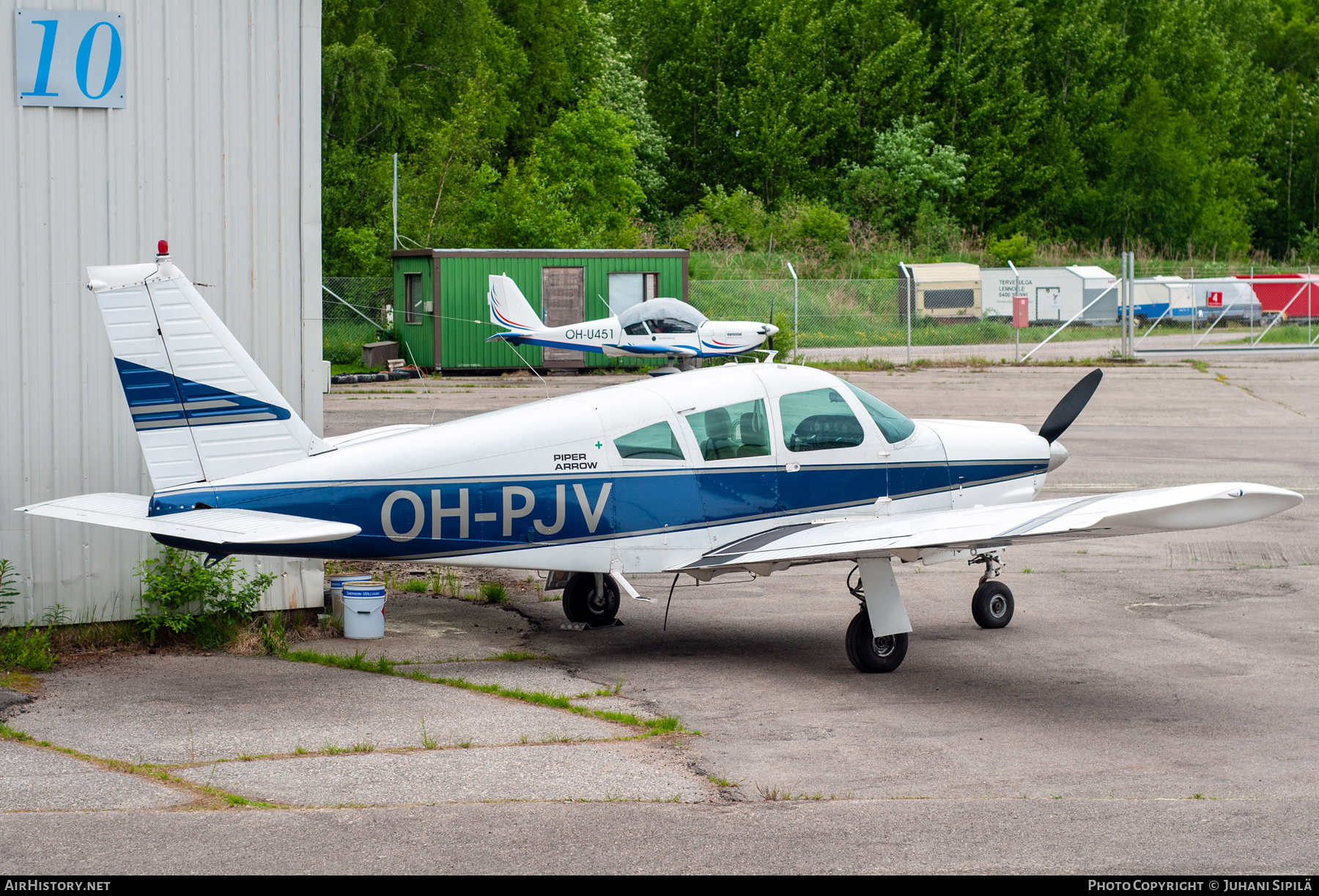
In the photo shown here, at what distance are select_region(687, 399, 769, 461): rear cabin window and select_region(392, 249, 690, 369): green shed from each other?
24.5 meters

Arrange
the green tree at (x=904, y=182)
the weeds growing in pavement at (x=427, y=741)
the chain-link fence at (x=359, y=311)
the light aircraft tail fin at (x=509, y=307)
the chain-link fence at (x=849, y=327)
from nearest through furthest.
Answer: the weeds growing in pavement at (x=427, y=741), the light aircraft tail fin at (x=509, y=307), the chain-link fence at (x=359, y=311), the chain-link fence at (x=849, y=327), the green tree at (x=904, y=182)

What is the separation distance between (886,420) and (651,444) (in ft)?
5.95

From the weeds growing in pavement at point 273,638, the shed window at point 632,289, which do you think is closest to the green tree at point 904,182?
the shed window at point 632,289

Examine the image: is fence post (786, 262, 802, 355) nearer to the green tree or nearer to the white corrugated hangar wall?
the green tree

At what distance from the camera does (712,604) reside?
11.1 metres

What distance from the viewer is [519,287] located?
3375cm

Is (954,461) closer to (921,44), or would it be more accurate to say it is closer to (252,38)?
(252,38)

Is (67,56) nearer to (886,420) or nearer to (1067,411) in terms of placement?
(886,420)

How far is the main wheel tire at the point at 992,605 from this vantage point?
10078 millimetres

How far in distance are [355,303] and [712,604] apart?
2722cm

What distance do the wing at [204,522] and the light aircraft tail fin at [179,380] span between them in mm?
330

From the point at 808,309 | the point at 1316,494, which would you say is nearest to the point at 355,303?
the point at 808,309

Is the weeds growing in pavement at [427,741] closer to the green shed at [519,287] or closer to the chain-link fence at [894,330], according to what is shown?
the green shed at [519,287]

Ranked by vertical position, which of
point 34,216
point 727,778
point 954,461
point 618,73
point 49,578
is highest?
point 618,73
